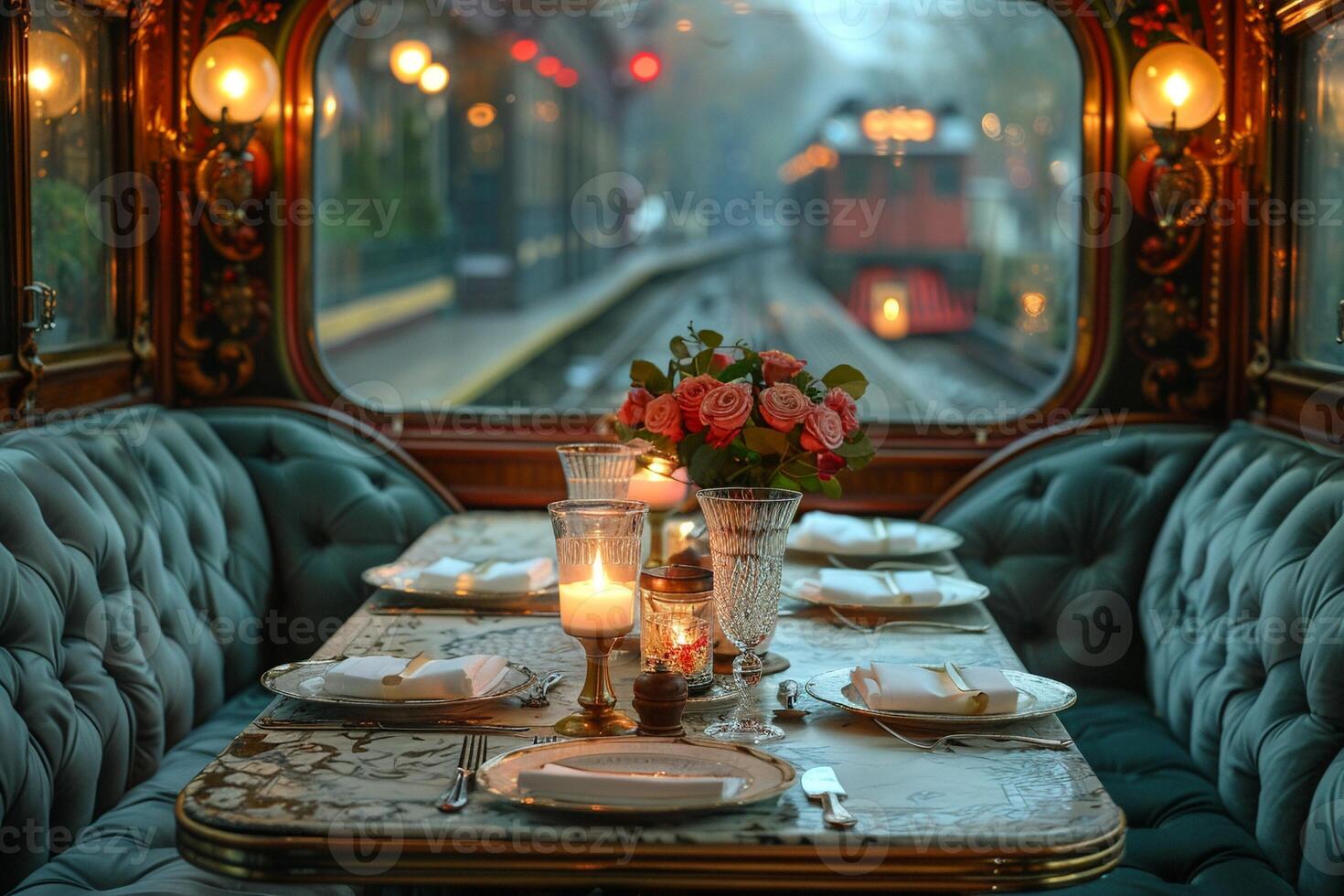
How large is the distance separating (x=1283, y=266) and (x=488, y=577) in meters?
1.98

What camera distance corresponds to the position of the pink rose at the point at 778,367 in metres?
1.94

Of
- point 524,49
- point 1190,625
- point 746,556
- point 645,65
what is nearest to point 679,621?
point 746,556

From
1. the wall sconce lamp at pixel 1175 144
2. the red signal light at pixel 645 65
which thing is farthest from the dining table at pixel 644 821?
the red signal light at pixel 645 65

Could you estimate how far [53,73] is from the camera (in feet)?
9.57

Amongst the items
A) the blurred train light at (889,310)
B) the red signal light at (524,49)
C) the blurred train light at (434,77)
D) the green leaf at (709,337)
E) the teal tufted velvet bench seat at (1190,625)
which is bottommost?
the teal tufted velvet bench seat at (1190,625)

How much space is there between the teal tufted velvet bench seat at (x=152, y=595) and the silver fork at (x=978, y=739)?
85 cm

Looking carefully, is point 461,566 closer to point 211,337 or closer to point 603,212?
point 211,337

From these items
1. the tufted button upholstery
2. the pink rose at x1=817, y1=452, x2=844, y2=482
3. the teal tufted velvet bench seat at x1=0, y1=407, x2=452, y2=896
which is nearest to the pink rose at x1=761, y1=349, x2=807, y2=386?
the pink rose at x1=817, y1=452, x2=844, y2=482

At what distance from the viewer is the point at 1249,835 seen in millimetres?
2166

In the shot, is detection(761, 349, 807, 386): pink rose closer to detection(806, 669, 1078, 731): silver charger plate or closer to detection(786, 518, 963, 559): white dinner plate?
detection(806, 669, 1078, 731): silver charger plate

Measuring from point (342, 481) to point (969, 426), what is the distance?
62.8 inches

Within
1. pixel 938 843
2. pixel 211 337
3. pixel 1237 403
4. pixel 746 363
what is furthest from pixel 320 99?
pixel 938 843

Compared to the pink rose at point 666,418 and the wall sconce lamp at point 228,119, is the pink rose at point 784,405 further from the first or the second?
the wall sconce lamp at point 228,119

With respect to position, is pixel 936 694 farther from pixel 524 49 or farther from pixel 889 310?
pixel 889 310
